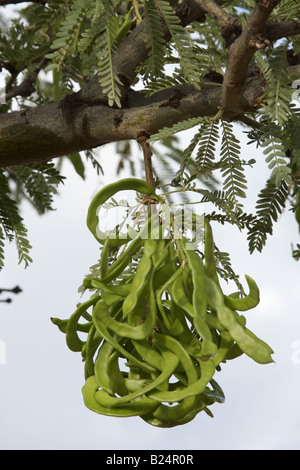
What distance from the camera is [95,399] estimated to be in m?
1.12

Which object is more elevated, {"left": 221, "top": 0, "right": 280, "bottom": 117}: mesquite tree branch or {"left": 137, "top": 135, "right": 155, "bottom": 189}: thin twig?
{"left": 221, "top": 0, "right": 280, "bottom": 117}: mesquite tree branch

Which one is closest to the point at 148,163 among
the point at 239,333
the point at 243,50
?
the point at 243,50

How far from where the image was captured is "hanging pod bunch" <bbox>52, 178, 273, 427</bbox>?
1.09 metres

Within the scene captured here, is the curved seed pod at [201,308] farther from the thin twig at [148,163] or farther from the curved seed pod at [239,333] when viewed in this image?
the thin twig at [148,163]

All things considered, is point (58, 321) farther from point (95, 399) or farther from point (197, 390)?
point (197, 390)

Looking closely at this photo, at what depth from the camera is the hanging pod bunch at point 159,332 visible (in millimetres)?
1088

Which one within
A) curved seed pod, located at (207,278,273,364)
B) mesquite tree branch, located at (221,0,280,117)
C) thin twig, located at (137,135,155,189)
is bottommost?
curved seed pod, located at (207,278,273,364)

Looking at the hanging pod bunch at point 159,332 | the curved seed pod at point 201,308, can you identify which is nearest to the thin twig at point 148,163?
the hanging pod bunch at point 159,332

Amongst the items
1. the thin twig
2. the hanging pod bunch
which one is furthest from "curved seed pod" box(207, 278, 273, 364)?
the thin twig

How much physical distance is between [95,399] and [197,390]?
18cm

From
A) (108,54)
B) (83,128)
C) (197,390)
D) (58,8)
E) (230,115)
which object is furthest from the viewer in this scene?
(58,8)

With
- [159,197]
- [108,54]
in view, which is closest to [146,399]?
[159,197]

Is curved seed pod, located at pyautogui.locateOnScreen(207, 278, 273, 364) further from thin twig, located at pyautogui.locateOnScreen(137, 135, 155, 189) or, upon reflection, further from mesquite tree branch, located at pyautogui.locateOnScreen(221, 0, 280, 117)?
mesquite tree branch, located at pyautogui.locateOnScreen(221, 0, 280, 117)

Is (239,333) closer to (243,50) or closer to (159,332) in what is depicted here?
(159,332)
